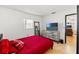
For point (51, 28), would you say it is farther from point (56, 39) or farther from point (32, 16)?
point (32, 16)

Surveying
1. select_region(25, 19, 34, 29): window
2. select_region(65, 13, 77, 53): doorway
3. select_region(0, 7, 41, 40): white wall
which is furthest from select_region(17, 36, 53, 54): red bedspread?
select_region(25, 19, 34, 29): window

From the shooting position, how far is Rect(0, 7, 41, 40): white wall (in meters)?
3.61

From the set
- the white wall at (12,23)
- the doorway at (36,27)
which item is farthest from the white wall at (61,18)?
the white wall at (12,23)

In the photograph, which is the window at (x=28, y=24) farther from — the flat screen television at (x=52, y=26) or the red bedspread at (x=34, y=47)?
the red bedspread at (x=34, y=47)

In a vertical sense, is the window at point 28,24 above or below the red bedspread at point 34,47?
above

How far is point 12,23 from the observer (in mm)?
3990

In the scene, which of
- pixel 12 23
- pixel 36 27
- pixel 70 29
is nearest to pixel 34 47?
pixel 12 23

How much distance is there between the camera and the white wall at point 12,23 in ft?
11.8

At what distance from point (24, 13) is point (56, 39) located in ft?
7.90

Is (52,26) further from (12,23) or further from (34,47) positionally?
(34,47)

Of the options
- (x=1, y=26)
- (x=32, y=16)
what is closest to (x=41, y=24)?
(x=32, y=16)

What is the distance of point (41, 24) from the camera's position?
6.00 m
